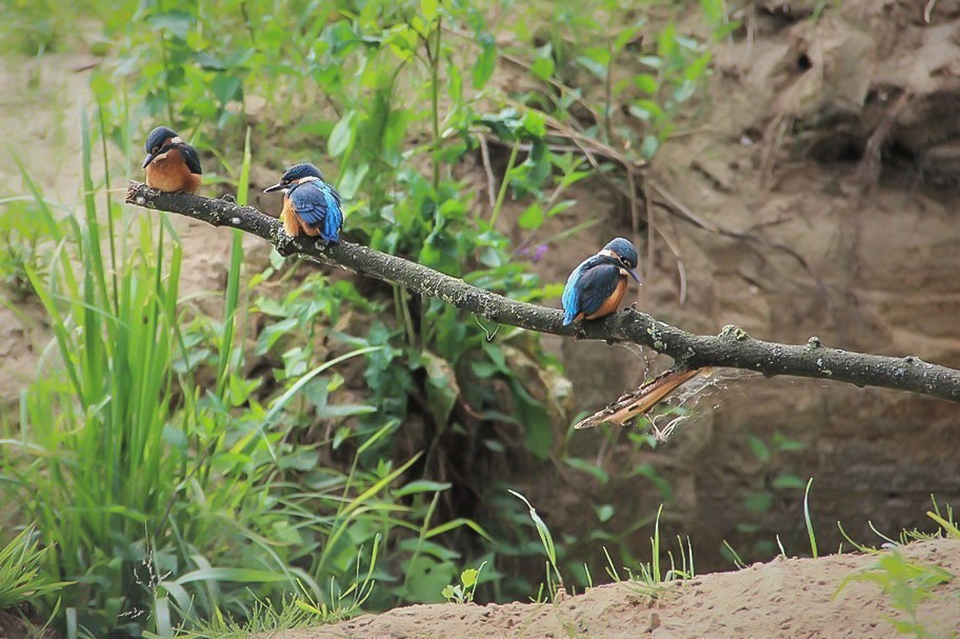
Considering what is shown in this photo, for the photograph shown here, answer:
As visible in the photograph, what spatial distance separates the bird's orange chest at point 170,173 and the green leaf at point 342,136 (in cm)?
114

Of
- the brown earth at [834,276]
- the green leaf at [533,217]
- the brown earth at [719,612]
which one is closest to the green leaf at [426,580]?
the brown earth at [719,612]

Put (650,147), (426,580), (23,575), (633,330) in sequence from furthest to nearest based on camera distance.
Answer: (650,147)
(426,580)
(23,575)
(633,330)

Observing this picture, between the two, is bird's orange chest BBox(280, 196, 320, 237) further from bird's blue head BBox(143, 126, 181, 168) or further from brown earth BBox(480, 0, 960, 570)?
brown earth BBox(480, 0, 960, 570)

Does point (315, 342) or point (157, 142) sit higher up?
point (157, 142)

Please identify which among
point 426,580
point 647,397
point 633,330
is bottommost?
point 426,580

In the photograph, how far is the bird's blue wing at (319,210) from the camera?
1.80 metres

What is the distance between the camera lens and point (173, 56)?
331cm

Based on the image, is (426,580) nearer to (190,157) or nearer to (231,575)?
(231,575)

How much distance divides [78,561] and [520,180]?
5.72 feet

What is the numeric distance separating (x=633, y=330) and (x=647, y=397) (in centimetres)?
13

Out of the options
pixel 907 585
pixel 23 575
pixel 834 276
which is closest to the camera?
pixel 907 585

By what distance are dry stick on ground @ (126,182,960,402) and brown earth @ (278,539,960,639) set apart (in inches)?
14.7

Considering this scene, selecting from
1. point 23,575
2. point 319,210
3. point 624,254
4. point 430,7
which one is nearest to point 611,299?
point 624,254

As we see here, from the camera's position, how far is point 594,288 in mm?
1695
